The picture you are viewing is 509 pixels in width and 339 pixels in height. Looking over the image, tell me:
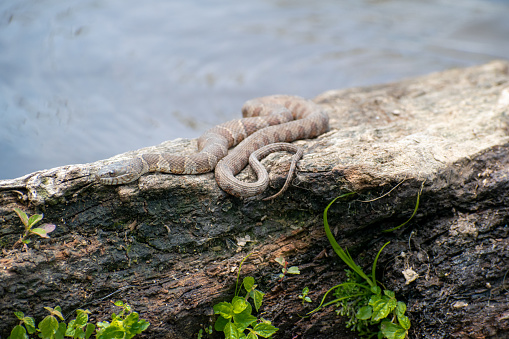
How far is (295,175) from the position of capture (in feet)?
13.1

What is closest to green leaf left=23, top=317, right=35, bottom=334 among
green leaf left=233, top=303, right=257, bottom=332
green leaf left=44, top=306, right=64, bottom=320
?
green leaf left=44, top=306, right=64, bottom=320

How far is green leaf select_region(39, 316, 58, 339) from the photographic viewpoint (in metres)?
3.40

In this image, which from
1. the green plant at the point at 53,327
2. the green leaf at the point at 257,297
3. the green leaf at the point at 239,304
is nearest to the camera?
the green plant at the point at 53,327

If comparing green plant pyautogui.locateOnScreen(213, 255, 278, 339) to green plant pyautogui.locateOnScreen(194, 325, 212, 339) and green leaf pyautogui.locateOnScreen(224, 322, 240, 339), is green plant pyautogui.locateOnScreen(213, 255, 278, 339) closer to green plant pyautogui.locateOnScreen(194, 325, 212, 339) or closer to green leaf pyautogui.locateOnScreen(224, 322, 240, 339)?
green leaf pyautogui.locateOnScreen(224, 322, 240, 339)

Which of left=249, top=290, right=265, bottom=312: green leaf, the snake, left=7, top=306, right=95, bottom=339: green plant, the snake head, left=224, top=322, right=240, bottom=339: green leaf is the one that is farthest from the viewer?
the snake

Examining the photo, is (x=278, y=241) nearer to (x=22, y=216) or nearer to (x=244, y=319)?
(x=244, y=319)

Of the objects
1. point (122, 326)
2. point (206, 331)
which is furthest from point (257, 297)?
point (122, 326)

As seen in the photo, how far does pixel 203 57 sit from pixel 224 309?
5.49 meters

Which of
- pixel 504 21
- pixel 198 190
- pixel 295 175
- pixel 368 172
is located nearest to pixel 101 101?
pixel 198 190

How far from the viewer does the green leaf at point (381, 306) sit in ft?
12.1

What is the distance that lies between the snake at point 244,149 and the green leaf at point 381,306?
3.88ft

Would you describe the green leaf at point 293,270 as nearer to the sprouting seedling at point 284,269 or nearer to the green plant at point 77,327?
the sprouting seedling at point 284,269

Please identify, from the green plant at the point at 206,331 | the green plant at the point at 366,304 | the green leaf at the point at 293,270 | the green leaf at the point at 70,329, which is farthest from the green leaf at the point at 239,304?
the green leaf at the point at 70,329

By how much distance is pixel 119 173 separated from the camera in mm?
3852
